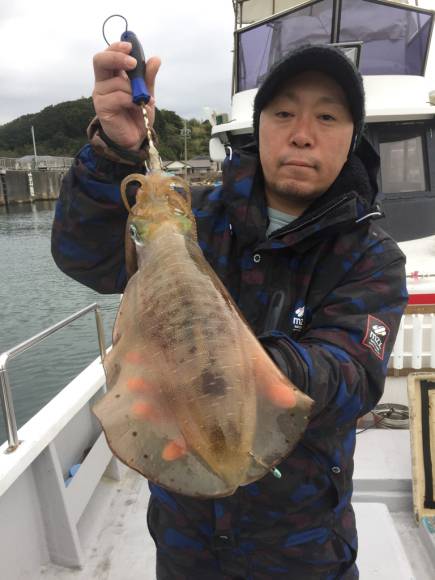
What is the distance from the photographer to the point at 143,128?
1.95 meters

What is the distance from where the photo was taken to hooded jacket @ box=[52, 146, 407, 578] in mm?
1906

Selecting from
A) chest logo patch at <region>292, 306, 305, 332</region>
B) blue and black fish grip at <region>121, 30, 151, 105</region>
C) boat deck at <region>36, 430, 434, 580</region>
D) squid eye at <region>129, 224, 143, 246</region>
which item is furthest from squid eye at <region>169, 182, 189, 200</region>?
boat deck at <region>36, 430, 434, 580</region>

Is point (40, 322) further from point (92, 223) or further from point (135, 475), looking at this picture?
point (92, 223)

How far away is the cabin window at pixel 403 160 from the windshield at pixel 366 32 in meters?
1.04

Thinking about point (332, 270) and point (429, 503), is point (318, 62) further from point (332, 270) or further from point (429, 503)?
point (429, 503)

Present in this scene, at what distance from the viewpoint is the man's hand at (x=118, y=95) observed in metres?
1.79

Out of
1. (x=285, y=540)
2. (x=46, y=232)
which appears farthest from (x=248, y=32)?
(x=46, y=232)

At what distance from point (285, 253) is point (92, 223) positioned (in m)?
0.87

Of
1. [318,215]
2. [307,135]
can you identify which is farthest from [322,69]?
[318,215]

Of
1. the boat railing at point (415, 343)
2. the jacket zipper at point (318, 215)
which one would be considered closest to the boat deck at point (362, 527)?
the boat railing at point (415, 343)

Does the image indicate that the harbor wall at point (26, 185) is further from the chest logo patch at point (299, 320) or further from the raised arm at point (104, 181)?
the chest logo patch at point (299, 320)

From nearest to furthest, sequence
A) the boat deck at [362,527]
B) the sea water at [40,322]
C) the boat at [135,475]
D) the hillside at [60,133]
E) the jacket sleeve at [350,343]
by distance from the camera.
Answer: the jacket sleeve at [350,343], the boat at [135,475], the boat deck at [362,527], the sea water at [40,322], the hillside at [60,133]

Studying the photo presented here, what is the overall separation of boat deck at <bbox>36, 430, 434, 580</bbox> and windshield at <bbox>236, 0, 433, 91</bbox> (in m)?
6.32

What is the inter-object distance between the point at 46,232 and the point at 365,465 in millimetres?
34876
